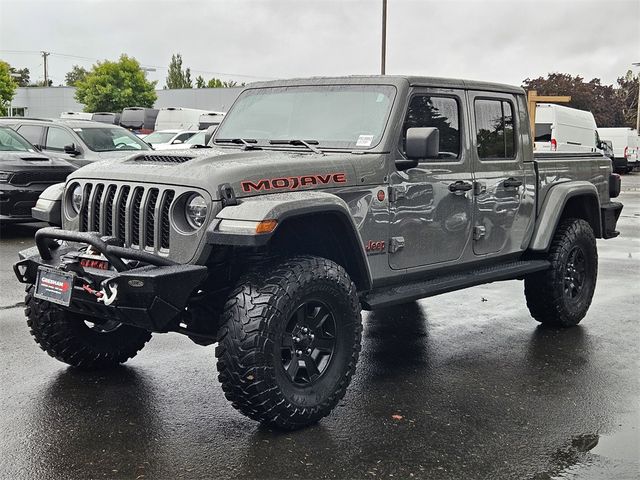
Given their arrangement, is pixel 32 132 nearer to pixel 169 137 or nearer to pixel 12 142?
pixel 12 142

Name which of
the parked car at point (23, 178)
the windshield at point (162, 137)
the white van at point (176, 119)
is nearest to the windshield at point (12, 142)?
the parked car at point (23, 178)

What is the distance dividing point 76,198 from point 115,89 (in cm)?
5122

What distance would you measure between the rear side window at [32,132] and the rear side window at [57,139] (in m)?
0.17

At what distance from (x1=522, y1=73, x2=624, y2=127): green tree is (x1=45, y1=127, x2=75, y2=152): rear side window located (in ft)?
176

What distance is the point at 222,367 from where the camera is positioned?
13.9 feet

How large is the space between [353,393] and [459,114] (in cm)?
224

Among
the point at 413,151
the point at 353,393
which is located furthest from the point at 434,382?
the point at 413,151

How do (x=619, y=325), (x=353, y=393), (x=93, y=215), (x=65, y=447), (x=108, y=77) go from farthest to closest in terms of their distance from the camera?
(x=108, y=77) → (x=619, y=325) → (x=353, y=393) → (x=93, y=215) → (x=65, y=447)

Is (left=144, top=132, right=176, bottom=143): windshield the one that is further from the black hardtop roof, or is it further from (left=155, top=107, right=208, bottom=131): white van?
the black hardtop roof

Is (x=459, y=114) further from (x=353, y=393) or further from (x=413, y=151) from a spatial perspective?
(x=353, y=393)

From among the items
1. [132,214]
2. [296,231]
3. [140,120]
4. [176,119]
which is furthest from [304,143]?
[140,120]

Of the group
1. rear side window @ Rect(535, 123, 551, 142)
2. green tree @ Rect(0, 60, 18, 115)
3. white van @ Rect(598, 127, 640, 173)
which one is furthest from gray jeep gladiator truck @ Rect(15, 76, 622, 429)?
green tree @ Rect(0, 60, 18, 115)

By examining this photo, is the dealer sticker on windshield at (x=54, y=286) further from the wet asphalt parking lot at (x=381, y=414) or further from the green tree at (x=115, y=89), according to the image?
the green tree at (x=115, y=89)

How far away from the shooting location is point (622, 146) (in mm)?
35469
